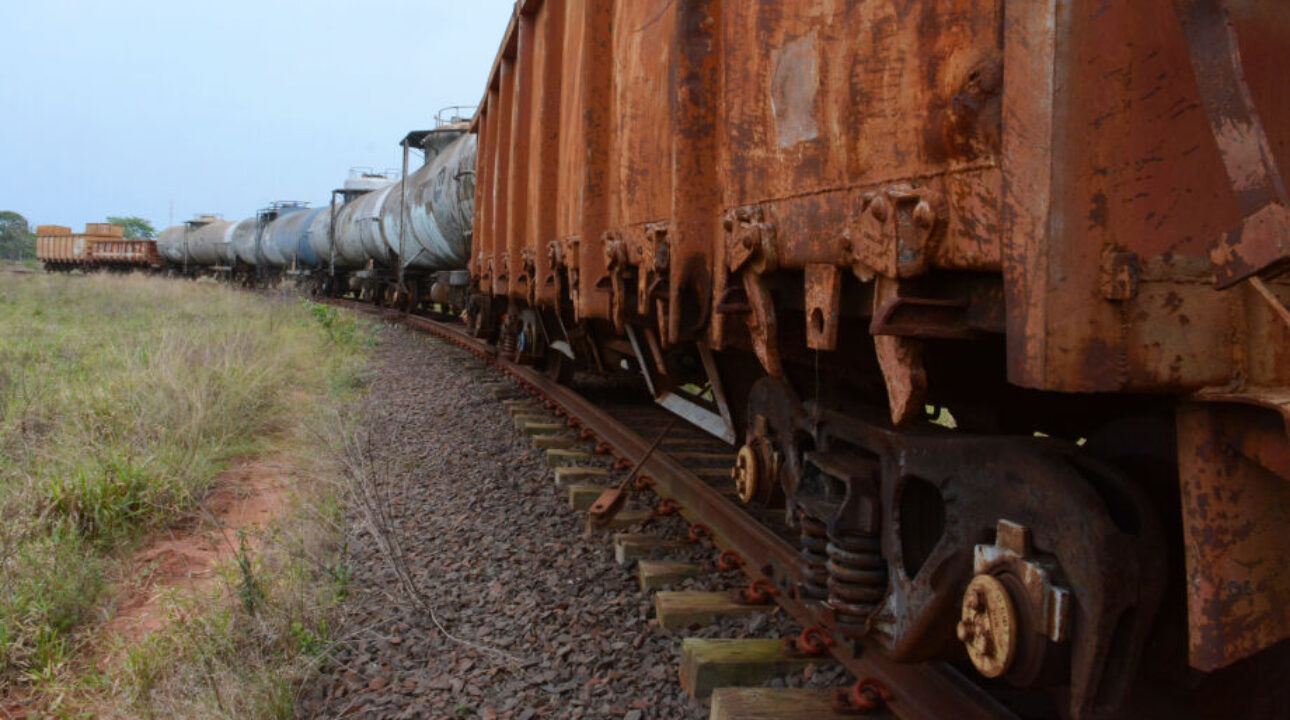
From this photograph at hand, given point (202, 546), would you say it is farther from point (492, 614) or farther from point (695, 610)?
point (695, 610)

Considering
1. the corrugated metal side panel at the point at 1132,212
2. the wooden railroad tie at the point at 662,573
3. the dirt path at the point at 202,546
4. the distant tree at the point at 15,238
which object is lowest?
the dirt path at the point at 202,546

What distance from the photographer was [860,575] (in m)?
2.34

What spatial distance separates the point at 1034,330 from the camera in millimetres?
1323

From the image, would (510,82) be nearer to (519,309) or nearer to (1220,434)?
(519,309)

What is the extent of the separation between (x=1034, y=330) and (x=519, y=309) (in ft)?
22.8

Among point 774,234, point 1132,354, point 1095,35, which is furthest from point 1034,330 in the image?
point 774,234

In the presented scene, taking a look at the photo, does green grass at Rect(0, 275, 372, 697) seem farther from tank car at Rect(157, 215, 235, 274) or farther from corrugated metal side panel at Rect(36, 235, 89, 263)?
corrugated metal side panel at Rect(36, 235, 89, 263)

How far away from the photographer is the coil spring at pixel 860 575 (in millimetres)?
2338

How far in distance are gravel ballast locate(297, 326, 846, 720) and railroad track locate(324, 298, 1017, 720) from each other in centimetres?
11

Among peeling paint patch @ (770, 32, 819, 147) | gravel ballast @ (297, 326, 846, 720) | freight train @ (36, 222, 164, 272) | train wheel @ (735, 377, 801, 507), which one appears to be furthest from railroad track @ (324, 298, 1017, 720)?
freight train @ (36, 222, 164, 272)

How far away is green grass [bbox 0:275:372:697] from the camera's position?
338 centimetres

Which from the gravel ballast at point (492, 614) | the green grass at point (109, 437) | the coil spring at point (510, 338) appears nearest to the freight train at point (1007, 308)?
the gravel ballast at point (492, 614)

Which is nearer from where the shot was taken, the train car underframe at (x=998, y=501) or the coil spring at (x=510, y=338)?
the train car underframe at (x=998, y=501)

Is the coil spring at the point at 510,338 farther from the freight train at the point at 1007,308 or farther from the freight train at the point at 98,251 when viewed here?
the freight train at the point at 98,251
